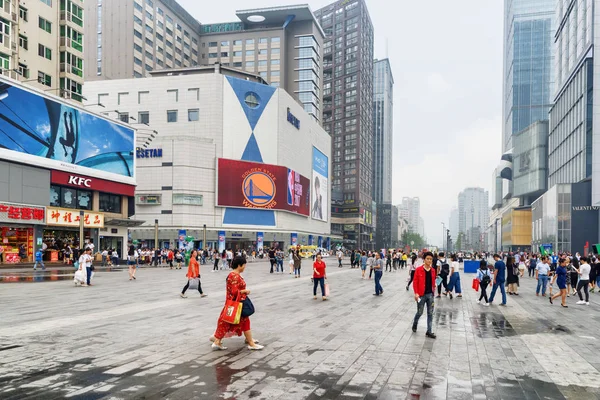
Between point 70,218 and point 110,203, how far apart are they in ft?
26.5

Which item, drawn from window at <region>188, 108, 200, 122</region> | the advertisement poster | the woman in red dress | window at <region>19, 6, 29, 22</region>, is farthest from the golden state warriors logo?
the woman in red dress

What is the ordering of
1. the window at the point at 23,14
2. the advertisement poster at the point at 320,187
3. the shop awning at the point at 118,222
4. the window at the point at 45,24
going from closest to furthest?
the window at the point at 23,14 < the window at the point at 45,24 < the shop awning at the point at 118,222 < the advertisement poster at the point at 320,187

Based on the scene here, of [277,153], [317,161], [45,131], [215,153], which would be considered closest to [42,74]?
[45,131]

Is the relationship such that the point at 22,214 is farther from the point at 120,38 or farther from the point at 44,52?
the point at 120,38

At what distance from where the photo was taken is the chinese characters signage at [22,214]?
3547 cm

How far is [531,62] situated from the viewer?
131625mm

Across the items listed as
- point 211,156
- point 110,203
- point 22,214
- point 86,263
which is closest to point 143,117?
point 211,156

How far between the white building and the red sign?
16.7 meters

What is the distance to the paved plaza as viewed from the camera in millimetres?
6535

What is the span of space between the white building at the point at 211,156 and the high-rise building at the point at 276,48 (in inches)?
1027

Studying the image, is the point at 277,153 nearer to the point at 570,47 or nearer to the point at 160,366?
the point at 570,47

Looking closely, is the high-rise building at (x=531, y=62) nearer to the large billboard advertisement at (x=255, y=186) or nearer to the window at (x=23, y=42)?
the large billboard advertisement at (x=255, y=186)

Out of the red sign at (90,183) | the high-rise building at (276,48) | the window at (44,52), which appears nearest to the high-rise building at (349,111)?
the high-rise building at (276,48)

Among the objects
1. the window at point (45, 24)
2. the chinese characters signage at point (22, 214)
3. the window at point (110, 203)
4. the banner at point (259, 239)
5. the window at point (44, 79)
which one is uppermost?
the window at point (45, 24)
